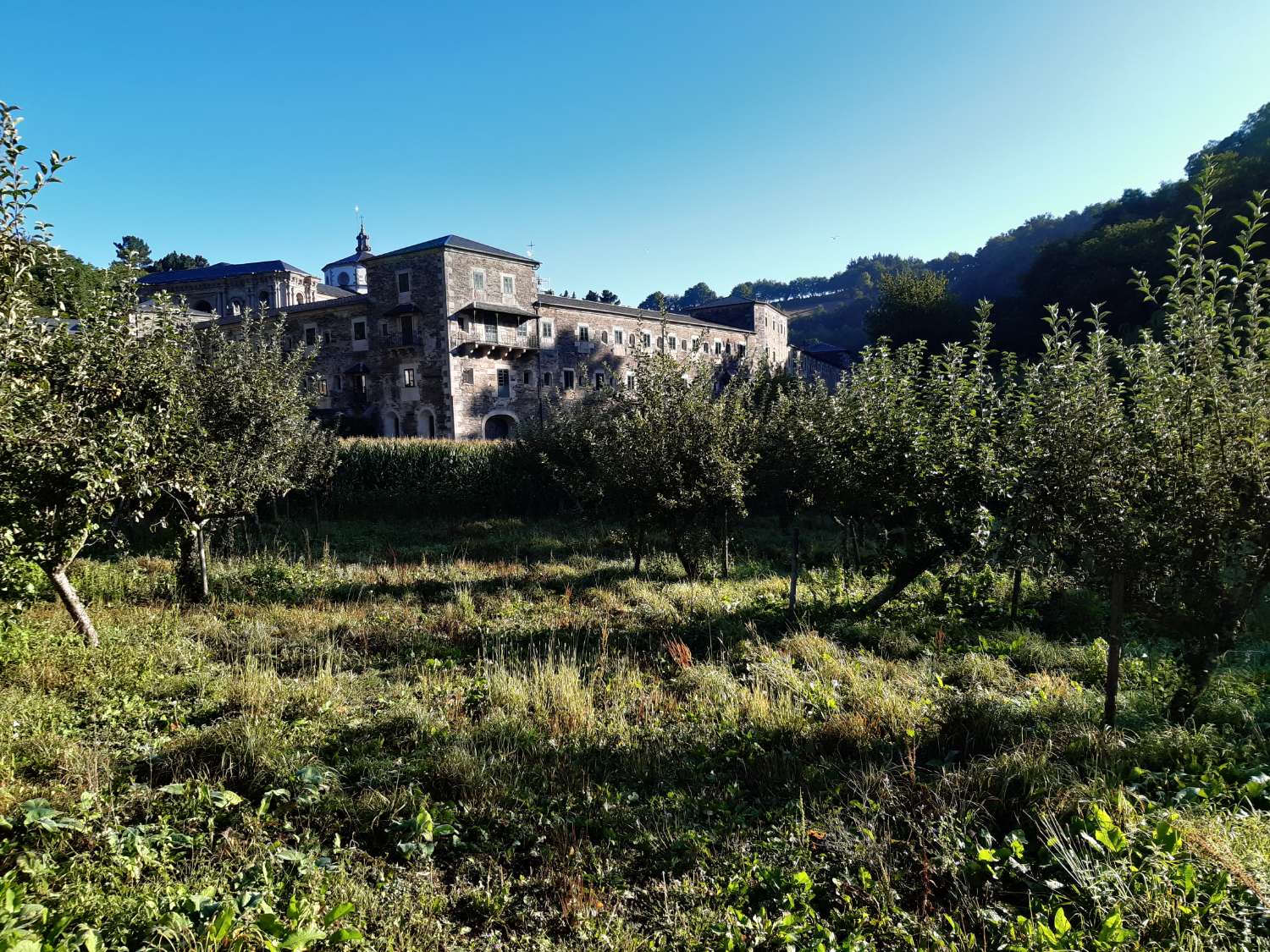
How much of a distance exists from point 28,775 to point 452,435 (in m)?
34.4

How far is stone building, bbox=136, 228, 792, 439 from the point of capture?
3897cm

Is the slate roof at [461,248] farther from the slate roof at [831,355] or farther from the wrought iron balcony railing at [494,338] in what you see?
the slate roof at [831,355]

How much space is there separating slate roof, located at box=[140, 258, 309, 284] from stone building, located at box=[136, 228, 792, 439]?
8.96 meters

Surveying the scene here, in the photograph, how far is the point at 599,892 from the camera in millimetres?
3988

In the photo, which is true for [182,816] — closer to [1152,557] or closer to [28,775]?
[28,775]

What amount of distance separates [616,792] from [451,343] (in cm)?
3674

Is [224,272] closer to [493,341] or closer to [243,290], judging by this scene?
[243,290]

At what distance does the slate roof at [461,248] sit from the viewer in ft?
127

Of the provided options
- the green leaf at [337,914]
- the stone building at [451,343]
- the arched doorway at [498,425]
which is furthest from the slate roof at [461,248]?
the green leaf at [337,914]

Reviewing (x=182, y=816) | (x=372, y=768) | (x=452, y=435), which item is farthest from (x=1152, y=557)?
(x=452, y=435)

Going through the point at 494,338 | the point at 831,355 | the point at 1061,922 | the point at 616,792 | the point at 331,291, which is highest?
the point at 331,291

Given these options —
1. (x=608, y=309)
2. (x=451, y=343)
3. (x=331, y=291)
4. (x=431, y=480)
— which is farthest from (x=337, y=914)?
(x=331, y=291)

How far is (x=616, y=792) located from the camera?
5117 mm

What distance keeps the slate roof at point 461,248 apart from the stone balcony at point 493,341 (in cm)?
455
